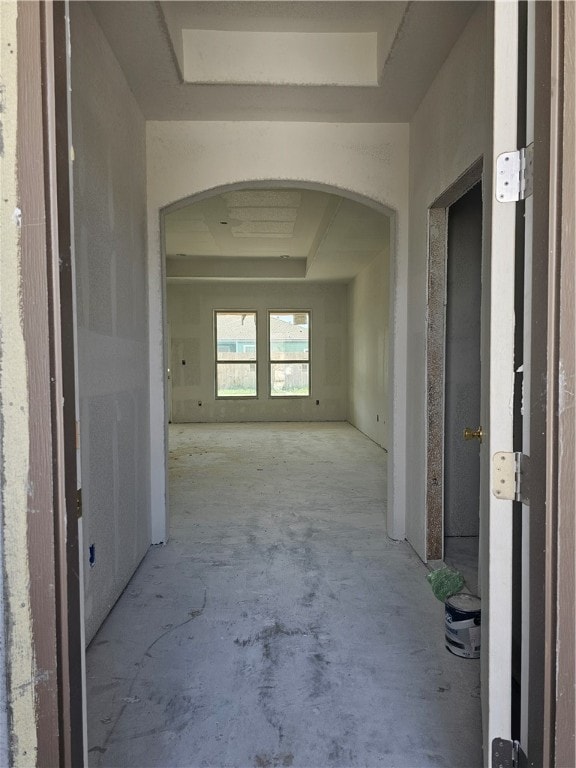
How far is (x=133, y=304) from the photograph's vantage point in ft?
9.32

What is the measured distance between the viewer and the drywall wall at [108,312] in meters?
2.02

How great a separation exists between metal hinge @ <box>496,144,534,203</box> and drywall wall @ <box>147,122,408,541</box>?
2238mm

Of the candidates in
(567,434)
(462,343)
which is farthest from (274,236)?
(567,434)

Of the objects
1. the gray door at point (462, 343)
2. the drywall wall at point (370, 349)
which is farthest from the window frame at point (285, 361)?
the gray door at point (462, 343)

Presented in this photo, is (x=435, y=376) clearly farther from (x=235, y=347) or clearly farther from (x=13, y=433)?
(x=235, y=347)

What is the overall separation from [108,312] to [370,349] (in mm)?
5788

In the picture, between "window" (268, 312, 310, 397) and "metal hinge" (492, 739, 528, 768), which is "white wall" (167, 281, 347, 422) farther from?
"metal hinge" (492, 739, 528, 768)

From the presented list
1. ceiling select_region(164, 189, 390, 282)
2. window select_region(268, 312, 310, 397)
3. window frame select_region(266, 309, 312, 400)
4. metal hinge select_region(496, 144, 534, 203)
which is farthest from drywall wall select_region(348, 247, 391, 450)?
metal hinge select_region(496, 144, 534, 203)

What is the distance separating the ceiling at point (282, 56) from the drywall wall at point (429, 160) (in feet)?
0.39

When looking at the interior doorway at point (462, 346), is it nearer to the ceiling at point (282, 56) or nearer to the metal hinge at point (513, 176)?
the ceiling at point (282, 56)

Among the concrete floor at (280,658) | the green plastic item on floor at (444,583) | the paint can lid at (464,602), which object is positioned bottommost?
the concrete floor at (280,658)

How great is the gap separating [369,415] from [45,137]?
23.5 feet

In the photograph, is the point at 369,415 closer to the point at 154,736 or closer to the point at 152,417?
the point at 152,417

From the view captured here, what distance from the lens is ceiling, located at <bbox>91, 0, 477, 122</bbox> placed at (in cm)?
233
